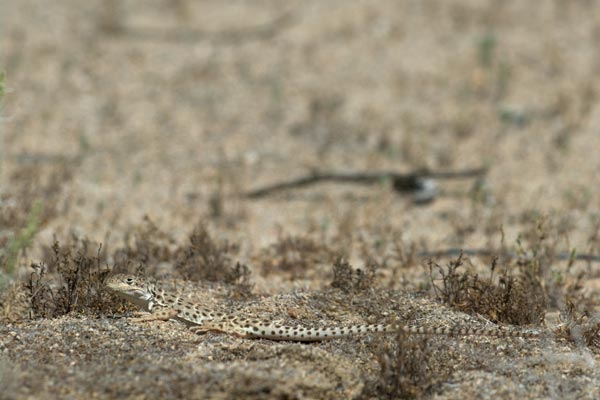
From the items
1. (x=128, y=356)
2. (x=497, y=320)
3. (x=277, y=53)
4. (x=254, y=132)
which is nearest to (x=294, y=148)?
(x=254, y=132)

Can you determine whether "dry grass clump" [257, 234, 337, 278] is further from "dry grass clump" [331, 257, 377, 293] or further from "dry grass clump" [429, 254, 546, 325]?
"dry grass clump" [429, 254, 546, 325]

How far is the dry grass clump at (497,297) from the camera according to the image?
21.5ft

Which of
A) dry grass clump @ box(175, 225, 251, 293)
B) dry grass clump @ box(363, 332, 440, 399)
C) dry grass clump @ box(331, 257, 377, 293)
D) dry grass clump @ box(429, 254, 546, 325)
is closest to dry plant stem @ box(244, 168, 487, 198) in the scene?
dry grass clump @ box(175, 225, 251, 293)

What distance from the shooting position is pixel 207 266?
7.81 m

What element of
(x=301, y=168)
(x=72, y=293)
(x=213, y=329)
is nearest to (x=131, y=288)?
(x=72, y=293)

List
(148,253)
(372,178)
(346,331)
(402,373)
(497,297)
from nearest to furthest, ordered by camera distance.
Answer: (402,373) < (346,331) < (497,297) < (148,253) < (372,178)

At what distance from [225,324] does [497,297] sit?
2.14m

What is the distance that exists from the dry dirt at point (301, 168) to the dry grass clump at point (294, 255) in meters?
0.03

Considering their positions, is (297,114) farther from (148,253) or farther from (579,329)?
(579,329)

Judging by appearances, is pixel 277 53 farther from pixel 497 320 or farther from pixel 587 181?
pixel 497 320

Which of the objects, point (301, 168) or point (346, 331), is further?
point (301, 168)

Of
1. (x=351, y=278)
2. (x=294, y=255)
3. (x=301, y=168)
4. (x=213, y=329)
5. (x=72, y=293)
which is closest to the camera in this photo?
(x=213, y=329)

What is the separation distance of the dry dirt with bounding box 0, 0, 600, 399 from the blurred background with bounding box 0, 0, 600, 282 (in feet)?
0.16

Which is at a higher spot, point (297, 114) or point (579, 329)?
point (297, 114)
